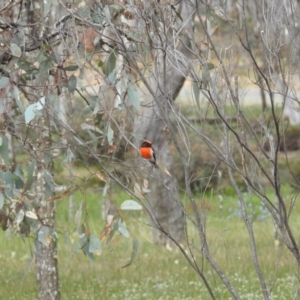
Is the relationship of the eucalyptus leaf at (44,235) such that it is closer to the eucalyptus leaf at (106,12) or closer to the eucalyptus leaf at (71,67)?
the eucalyptus leaf at (71,67)

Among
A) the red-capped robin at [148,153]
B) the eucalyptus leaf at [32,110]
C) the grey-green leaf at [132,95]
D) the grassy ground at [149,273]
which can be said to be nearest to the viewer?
the eucalyptus leaf at [32,110]

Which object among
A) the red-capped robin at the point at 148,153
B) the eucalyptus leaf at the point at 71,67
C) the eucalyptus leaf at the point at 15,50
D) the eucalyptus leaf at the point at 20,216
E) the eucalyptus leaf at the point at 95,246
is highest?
the eucalyptus leaf at the point at 15,50

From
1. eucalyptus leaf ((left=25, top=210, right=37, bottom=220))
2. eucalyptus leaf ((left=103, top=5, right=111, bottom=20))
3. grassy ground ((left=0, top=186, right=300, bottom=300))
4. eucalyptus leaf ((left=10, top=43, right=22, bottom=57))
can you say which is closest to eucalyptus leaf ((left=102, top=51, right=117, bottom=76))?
eucalyptus leaf ((left=103, top=5, right=111, bottom=20))

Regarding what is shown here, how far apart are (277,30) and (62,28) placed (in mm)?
1213

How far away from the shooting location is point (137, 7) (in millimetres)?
4305

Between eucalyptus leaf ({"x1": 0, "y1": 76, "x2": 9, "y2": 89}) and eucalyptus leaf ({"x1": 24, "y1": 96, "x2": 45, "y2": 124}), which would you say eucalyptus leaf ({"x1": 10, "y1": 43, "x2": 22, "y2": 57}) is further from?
eucalyptus leaf ({"x1": 24, "y1": 96, "x2": 45, "y2": 124})

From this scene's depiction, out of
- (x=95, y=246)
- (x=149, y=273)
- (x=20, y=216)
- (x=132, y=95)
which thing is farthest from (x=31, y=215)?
(x=149, y=273)

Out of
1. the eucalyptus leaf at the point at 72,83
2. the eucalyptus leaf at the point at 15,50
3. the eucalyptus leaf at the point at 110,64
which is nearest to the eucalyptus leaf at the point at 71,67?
the eucalyptus leaf at the point at 72,83

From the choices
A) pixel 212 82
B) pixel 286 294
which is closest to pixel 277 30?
pixel 212 82

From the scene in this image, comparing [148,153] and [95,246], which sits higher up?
[148,153]

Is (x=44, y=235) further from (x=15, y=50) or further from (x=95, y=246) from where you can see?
(x=15, y=50)

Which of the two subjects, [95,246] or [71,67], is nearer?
[95,246]

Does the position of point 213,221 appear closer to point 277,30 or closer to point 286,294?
point 286,294

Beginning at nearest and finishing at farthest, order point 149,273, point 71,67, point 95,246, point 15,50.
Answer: point 15,50
point 95,246
point 71,67
point 149,273
